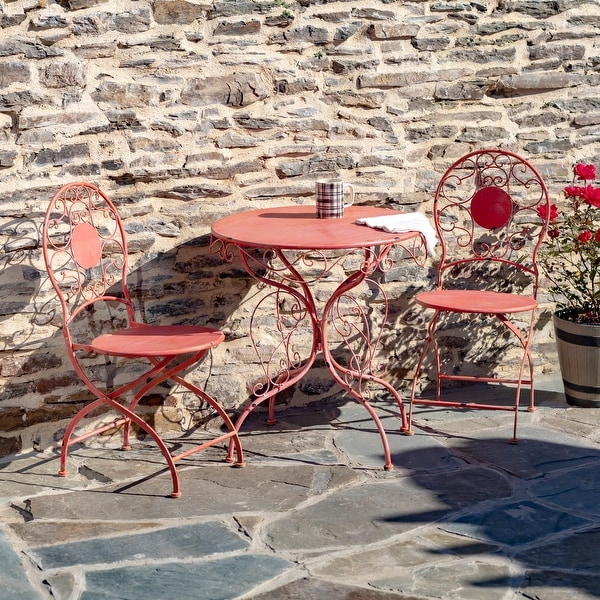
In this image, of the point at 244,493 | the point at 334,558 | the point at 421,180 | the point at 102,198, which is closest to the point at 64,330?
the point at 102,198

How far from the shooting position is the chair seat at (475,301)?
4289 millimetres

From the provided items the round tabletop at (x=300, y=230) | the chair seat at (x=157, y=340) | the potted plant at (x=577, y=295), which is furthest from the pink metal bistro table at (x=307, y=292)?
the potted plant at (x=577, y=295)

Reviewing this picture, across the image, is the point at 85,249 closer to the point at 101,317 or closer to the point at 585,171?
the point at 101,317

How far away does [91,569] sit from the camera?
3.17 metres

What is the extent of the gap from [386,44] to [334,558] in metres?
2.40

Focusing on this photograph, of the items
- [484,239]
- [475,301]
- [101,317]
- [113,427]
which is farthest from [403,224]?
[113,427]

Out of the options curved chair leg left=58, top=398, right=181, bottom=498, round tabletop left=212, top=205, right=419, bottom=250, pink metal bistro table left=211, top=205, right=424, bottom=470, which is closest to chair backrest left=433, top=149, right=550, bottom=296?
pink metal bistro table left=211, top=205, right=424, bottom=470

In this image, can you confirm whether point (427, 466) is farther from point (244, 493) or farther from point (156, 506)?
point (156, 506)

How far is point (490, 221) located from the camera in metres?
4.79

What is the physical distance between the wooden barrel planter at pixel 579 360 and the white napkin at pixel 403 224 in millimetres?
963

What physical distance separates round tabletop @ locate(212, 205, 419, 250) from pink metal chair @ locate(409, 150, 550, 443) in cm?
56

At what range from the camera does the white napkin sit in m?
3.97

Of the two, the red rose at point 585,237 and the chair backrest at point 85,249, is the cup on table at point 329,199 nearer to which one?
the chair backrest at point 85,249

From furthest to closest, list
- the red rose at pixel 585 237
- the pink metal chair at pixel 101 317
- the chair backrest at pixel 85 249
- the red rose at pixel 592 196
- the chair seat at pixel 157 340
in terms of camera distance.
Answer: the red rose at pixel 585 237 → the red rose at pixel 592 196 → the chair backrest at pixel 85 249 → the pink metal chair at pixel 101 317 → the chair seat at pixel 157 340
